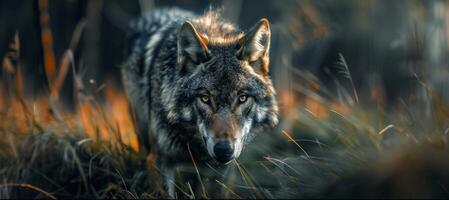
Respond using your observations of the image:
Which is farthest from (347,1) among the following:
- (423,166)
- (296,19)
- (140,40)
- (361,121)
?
(423,166)

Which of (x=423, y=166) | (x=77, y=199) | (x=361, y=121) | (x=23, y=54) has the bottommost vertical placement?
(x=23, y=54)

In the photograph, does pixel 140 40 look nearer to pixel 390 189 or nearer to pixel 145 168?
pixel 145 168

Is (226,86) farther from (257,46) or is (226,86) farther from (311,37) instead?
(311,37)

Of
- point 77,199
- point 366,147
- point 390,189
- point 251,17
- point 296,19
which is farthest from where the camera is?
point 251,17

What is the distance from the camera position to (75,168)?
543 cm

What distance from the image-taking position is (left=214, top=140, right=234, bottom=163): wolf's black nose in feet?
12.6

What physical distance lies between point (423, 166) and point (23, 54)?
14420mm

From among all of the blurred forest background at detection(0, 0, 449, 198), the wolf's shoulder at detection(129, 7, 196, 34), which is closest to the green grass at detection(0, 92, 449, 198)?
the blurred forest background at detection(0, 0, 449, 198)

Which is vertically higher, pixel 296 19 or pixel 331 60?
pixel 296 19

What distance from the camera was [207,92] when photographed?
4.33 meters

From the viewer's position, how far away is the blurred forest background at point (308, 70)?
4504 millimetres

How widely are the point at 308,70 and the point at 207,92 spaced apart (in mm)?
7394

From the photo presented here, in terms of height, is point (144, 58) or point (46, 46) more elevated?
point (144, 58)

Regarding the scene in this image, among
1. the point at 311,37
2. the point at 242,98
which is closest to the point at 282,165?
the point at 242,98
